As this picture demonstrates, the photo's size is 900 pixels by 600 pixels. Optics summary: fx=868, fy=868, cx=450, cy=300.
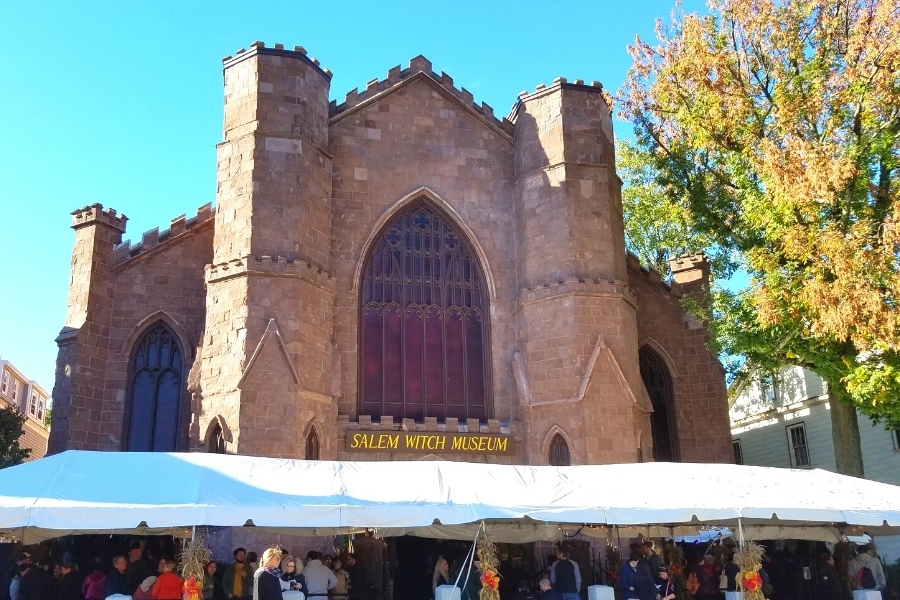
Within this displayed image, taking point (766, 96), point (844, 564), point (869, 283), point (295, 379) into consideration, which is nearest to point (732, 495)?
point (844, 564)

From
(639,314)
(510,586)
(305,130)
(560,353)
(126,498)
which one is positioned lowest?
(510,586)

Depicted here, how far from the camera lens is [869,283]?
17.0 metres

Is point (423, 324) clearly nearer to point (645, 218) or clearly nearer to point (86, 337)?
point (86, 337)

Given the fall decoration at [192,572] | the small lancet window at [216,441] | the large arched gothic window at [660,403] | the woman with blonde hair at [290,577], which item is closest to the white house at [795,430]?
the large arched gothic window at [660,403]

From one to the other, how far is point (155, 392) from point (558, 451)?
10.1 m

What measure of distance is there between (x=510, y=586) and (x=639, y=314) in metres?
9.77

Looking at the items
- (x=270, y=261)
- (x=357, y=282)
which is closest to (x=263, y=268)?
(x=270, y=261)

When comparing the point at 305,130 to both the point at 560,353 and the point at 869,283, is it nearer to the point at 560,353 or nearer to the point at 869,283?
the point at 560,353

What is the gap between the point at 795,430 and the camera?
3206cm

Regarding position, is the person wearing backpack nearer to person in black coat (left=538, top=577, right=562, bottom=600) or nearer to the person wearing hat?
the person wearing hat

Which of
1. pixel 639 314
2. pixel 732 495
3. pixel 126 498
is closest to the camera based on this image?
pixel 126 498

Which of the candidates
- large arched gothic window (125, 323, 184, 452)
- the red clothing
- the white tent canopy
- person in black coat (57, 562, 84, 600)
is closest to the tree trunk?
the white tent canopy

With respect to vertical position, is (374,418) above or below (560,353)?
below

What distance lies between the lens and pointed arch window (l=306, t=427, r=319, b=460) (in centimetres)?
1950
